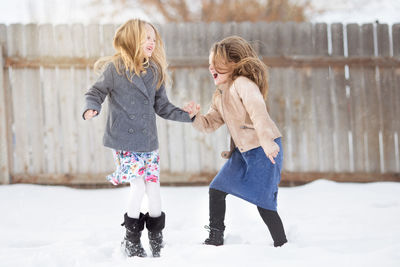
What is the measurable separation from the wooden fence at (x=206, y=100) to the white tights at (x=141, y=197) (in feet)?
7.63

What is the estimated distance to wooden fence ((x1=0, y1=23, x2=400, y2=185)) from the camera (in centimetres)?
477

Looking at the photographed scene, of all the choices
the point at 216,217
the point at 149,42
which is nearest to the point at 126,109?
the point at 149,42

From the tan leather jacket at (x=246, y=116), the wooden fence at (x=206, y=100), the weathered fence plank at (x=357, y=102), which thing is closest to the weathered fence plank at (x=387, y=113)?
the wooden fence at (x=206, y=100)

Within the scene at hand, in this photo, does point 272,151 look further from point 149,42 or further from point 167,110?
point 149,42

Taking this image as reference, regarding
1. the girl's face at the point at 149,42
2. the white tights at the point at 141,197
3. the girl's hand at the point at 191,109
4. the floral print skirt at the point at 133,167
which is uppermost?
the girl's face at the point at 149,42

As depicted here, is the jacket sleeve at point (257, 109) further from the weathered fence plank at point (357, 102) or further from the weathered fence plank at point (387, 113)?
the weathered fence plank at point (387, 113)

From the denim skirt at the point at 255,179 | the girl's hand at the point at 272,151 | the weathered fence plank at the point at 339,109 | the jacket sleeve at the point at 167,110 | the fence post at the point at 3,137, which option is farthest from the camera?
the weathered fence plank at the point at 339,109

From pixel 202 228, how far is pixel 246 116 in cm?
115

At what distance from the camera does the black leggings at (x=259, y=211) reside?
7.96 ft

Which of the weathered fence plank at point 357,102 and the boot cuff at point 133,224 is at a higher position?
the weathered fence plank at point 357,102

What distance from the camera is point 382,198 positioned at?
4.16 metres

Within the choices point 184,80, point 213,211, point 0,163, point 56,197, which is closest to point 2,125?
point 0,163

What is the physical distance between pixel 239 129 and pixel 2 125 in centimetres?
335

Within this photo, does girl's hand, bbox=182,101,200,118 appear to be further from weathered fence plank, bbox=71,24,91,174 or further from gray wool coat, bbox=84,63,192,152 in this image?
weathered fence plank, bbox=71,24,91,174
